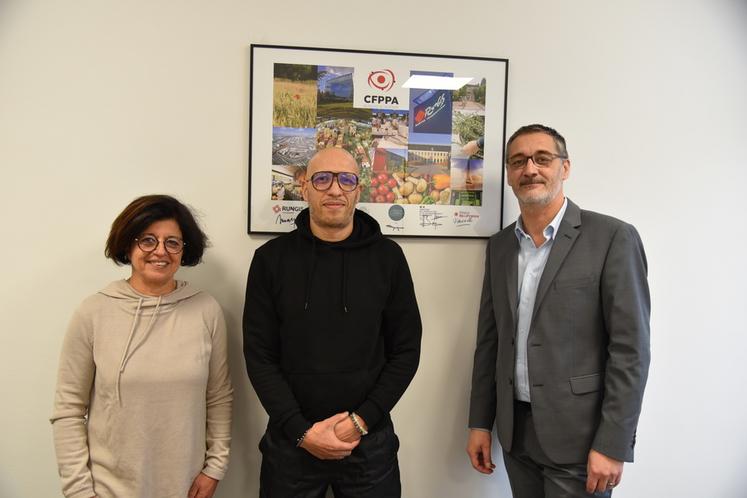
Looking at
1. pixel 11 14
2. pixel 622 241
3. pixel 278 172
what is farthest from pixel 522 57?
pixel 11 14

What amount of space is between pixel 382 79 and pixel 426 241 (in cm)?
70

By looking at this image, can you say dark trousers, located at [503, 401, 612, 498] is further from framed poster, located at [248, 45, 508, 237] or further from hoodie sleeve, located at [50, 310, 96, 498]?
hoodie sleeve, located at [50, 310, 96, 498]

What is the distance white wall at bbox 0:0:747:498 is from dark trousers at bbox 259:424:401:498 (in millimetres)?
383

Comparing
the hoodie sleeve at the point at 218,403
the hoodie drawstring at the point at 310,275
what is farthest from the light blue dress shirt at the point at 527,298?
the hoodie sleeve at the point at 218,403

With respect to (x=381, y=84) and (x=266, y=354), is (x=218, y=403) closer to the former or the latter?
(x=266, y=354)

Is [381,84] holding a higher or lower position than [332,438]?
higher

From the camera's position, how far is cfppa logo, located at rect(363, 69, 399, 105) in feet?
5.74

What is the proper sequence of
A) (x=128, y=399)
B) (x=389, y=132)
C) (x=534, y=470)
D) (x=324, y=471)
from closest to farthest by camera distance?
(x=128, y=399) → (x=324, y=471) → (x=534, y=470) → (x=389, y=132)

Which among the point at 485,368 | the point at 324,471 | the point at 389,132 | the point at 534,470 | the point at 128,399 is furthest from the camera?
the point at 389,132

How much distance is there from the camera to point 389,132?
177 centimetres

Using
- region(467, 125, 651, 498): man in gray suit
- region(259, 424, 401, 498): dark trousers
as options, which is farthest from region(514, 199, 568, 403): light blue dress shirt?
region(259, 424, 401, 498): dark trousers

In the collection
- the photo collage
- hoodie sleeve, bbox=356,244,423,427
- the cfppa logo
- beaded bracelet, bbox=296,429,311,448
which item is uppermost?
the cfppa logo
